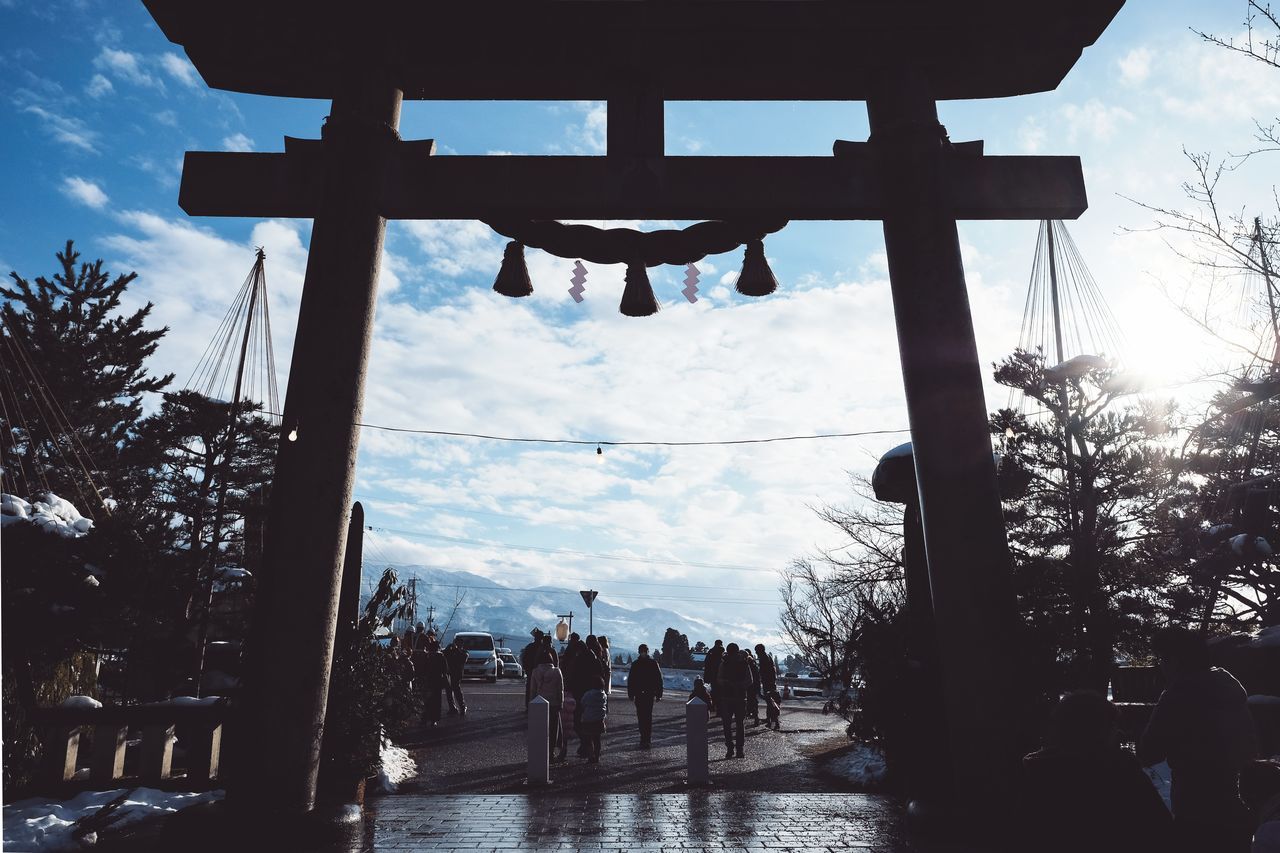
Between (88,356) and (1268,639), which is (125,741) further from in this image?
(88,356)

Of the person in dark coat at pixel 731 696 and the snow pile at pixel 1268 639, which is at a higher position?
the snow pile at pixel 1268 639

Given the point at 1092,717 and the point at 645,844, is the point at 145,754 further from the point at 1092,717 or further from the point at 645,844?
the point at 1092,717

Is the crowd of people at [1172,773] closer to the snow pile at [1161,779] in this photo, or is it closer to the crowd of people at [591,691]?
the snow pile at [1161,779]

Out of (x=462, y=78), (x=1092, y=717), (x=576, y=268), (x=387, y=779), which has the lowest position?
(x=387, y=779)

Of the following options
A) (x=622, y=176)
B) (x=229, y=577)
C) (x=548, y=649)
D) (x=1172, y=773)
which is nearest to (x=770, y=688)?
(x=548, y=649)

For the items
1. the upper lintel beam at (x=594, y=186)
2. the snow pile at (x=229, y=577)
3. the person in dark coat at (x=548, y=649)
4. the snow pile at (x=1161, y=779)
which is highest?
the upper lintel beam at (x=594, y=186)

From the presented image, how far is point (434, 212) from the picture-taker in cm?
666

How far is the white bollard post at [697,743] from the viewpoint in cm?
956

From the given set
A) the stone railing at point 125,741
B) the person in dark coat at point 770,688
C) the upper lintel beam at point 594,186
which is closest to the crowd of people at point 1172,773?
the upper lintel beam at point 594,186

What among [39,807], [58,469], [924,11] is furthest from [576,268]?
[58,469]

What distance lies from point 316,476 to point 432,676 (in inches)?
452

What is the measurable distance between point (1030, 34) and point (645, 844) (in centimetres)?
767

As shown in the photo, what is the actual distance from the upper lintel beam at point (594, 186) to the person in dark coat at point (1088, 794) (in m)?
4.72

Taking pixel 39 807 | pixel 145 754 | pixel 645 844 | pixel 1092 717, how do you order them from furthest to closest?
pixel 145 754 → pixel 39 807 → pixel 645 844 → pixel 1092 717
